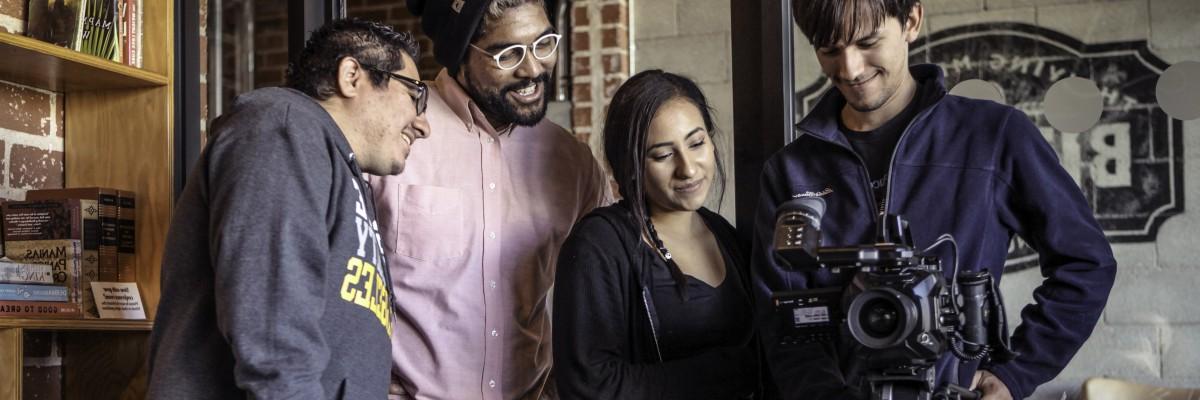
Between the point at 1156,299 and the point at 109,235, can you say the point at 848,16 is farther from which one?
the point at 1156,299

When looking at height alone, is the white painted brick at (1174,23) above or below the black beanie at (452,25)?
above

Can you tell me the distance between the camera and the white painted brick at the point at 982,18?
13.2 feet

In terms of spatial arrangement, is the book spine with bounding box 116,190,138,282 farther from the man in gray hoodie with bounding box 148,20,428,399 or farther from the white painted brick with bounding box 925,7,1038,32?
the white painted brick with bounding box 925,7,1038,32

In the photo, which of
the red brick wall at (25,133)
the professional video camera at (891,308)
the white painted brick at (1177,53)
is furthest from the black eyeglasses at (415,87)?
the white painted brick at (1177,53)

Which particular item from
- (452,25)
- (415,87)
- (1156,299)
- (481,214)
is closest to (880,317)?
(415,87)

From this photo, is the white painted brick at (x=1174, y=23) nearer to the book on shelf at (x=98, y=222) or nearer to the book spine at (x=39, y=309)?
the book on shelf at (x=98, y=222)

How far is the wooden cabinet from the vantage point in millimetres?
2303

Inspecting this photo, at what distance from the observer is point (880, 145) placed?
5.37ft

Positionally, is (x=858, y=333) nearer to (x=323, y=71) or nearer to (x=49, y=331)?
(x=323, y=71)

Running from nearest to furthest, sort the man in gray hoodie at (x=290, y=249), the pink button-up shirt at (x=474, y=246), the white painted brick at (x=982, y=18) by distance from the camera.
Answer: the man in gray hoodie at (x=290, y=249), the pink button-up shirt at (x=474, y=246), the white painted brick at (x=982, y=18)

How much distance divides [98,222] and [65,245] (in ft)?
0.26

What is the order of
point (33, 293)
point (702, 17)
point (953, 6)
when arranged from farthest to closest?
point (702, 17) < point (953, 6) < point (33, 293)

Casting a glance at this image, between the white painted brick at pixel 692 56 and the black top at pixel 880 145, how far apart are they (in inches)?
91.8

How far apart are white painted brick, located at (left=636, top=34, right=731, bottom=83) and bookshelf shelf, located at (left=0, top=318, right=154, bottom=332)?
7.07 ft
